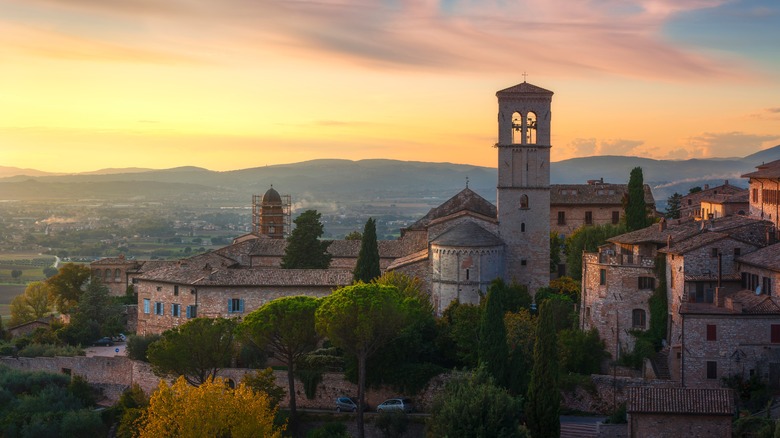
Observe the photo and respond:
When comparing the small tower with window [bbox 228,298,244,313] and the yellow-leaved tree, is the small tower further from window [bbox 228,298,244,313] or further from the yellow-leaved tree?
the yellow-leaved tree

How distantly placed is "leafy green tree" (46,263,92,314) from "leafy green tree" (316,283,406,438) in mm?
38958

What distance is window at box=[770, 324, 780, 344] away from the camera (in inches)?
1551

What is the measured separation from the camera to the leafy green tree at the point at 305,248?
65.6 metres

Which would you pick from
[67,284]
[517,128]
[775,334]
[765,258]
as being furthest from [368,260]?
[67,284]

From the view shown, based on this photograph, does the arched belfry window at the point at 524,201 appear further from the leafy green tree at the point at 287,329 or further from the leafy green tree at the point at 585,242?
the leafy green tree at the point at 287,329

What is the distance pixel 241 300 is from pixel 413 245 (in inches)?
586

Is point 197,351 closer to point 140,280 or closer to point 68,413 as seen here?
point 68,413

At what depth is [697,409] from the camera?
34.9 m

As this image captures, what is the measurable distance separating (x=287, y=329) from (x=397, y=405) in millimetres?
6538

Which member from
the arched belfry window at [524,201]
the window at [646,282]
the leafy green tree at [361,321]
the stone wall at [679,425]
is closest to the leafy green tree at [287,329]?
the leafy green tree at [361,321]

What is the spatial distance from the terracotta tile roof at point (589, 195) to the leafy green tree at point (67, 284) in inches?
1527

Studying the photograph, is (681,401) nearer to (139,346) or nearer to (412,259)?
(412,259)

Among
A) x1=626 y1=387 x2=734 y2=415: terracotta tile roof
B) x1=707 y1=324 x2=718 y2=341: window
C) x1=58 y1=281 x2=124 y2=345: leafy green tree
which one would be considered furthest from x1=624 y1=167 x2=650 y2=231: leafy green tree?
x1=58 y1=281 x2=124 y2=345: leafy green tree

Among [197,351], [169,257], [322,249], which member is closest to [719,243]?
[197,351]
